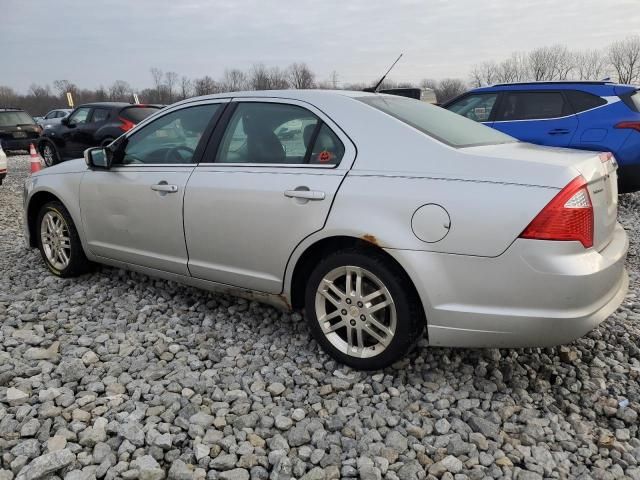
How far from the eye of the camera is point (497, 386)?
2748 millimetres

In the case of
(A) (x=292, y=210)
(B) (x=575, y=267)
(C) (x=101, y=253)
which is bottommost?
(C) (x=101, y=253)

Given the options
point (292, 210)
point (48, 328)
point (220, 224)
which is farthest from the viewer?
point (48, 328)

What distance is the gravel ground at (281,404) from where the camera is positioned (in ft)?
7.19

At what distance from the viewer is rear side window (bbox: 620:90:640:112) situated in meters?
6.32

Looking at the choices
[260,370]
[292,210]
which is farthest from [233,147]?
[260,370]

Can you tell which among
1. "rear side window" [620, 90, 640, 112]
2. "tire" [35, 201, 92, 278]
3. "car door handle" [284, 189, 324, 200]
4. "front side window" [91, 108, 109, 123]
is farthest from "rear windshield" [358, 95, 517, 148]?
"front side window" [91, 108, 109, 123]

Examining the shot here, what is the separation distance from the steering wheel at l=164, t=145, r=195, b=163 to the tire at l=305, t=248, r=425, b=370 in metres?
1.28

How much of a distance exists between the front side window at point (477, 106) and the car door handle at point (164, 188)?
5.08 meters

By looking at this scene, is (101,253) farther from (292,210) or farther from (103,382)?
(292,210)

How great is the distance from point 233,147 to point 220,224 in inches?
20.1

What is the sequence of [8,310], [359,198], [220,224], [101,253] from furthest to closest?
[101,253]
[8,310]
[220,224]
[359,198]

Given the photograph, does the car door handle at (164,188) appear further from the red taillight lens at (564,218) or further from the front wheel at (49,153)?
the front wheel at (49,153)

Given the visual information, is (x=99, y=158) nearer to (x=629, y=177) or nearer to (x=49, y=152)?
(x=629, y=177)

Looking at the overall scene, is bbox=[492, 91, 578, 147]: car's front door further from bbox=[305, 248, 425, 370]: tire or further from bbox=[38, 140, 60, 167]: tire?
bbox=[38, 140, 60, 167]: tire
